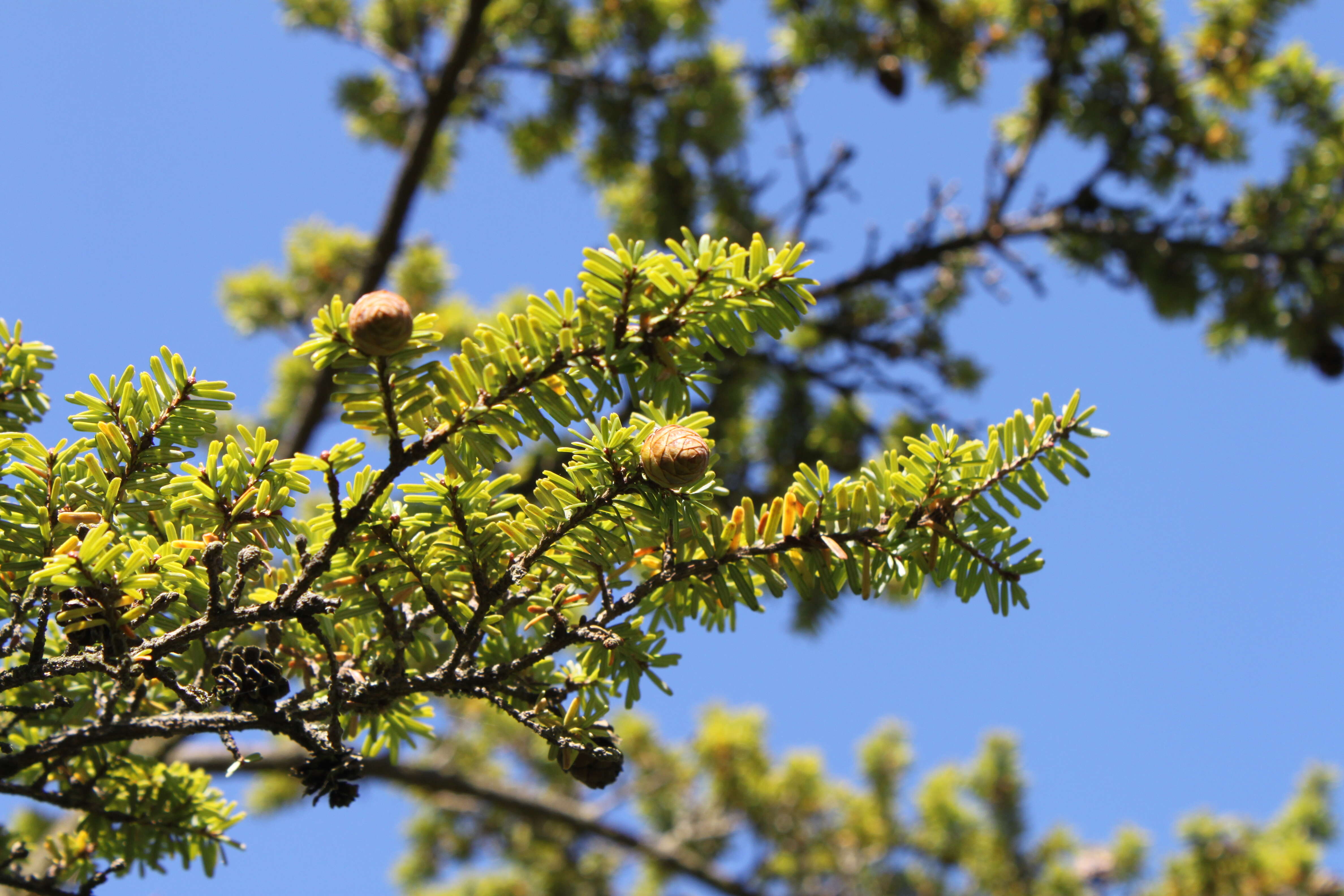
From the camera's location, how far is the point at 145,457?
135 cm

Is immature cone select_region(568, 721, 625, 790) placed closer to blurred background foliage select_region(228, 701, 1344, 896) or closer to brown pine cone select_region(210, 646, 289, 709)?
brown pine cone select_region(210, 646, 289, 709)

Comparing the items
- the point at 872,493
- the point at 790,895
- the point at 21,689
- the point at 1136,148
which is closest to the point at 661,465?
the point at 872,493

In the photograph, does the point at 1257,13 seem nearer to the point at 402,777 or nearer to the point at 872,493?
the point at 872,493

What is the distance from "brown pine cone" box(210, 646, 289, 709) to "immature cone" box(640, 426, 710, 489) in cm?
61

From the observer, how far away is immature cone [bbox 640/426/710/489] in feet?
3.64

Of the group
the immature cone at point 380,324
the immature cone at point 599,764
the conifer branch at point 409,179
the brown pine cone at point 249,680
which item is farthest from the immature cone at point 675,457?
the conifer branch at point 409,179

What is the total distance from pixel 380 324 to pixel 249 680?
0.56 m

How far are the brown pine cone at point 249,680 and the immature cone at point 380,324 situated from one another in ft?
1.67

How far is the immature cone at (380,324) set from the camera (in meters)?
1.07

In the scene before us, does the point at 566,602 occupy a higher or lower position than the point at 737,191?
lower

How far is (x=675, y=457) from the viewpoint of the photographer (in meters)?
1.11

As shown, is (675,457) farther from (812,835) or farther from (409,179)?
(812,835)

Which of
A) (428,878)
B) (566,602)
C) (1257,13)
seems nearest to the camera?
(566,602)

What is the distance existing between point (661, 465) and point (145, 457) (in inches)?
31.7
